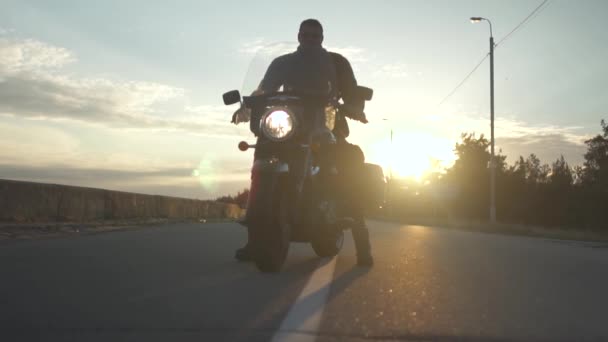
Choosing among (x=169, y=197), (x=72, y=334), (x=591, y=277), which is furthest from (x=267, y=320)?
(x=169, y=197)

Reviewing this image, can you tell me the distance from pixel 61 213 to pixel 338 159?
27.4 ft

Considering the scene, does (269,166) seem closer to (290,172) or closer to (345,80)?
(290,172)

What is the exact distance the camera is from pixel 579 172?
92.9 meters

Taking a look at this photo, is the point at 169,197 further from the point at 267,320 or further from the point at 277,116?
the point at 267,320

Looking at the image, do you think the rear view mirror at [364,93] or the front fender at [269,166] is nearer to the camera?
the front fender at [269,166]

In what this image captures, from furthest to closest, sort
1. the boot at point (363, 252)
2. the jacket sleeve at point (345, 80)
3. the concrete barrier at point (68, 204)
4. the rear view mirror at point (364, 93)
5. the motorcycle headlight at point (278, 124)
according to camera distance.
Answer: the concrete barrier at point (68, 204), the jacket sleeve at point (345, 80), the rear view mirror at point (364, 93), the boot at point (363, 252), the motorcycle headlight at point (278, 124)

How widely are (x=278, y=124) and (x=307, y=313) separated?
2.28 m

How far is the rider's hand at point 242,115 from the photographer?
634 cm

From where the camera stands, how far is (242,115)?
6.35 meters

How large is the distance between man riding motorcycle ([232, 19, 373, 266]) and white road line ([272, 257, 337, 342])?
47.2 inches

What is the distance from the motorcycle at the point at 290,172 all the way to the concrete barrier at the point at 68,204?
22.3 feet

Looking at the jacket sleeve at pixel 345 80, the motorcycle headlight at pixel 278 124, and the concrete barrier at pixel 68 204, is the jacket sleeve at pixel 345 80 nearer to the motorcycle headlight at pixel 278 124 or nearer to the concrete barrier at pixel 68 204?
the motorcycle headlight at pixel 278 124

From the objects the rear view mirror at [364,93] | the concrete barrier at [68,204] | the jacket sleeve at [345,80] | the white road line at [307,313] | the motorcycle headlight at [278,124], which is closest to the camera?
the white road line at [307,313]

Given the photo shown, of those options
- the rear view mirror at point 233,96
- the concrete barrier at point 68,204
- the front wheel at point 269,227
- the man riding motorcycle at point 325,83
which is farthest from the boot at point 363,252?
the concrete barrier at point 68,204
